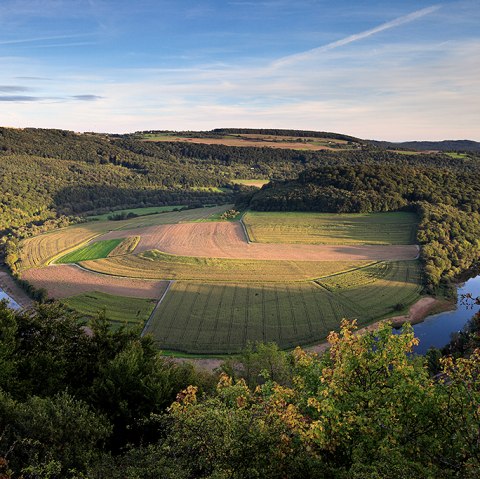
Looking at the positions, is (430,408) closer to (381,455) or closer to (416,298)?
(381,455)

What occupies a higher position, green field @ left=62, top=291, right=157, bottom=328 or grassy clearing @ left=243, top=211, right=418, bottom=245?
grassy clearing @ left=243, top=211, right=418, bottom=245

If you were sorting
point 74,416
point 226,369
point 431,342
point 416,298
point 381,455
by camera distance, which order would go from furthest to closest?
point 416,298
point 431,342
point 226,369
point 74,416
point 381,455

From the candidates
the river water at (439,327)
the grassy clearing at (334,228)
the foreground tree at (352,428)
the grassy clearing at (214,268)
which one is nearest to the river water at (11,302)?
the grassy clearing at (214,268)

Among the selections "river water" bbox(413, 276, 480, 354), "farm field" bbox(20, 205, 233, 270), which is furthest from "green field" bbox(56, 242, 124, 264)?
"river water" bbox(413, 276, 480, 354)

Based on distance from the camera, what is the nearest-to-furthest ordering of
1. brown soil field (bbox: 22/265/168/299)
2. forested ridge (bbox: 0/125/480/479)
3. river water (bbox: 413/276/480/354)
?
forested ridge (bbox: 0/125/480/479) → river water (bbox: 413/276/480/354) → brown soil field (bbox: 22/265/168/299)

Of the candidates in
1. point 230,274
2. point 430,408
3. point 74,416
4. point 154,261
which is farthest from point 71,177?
point 430,408

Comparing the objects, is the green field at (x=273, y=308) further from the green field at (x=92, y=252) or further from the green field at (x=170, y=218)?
the green field at (x=170, y=218)

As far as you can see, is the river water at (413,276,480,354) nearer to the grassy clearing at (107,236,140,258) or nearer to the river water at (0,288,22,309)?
the grassy clearing at (107,236,140,258)

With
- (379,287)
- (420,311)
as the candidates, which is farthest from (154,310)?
(420,311)
